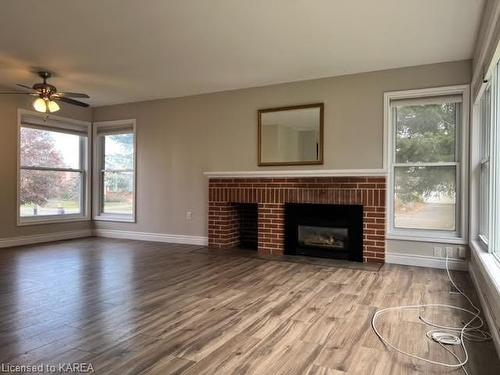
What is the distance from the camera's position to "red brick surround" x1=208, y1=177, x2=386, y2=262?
4488 millimetres

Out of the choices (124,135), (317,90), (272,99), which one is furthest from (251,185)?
(124,135)

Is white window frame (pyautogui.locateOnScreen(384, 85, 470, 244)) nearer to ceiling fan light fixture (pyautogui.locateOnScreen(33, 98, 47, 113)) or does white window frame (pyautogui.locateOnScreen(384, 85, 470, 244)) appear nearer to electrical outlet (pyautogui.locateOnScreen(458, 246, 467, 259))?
electrical outlet (pyautogui.locateOnScreen(458, 246, 467, 259))

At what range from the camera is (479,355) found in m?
2.04

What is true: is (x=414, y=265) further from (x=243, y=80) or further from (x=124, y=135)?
(x=124, y=135)

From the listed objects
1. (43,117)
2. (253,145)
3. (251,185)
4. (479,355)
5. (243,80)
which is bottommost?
(479,355)

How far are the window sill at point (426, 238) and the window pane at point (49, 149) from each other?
5.46 m

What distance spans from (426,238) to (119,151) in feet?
17.2

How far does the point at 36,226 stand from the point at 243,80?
408 centimetres

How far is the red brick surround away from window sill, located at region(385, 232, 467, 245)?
133mm

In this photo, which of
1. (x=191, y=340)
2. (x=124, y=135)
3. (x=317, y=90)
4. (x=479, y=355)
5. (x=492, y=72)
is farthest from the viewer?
(x=124, y=135)

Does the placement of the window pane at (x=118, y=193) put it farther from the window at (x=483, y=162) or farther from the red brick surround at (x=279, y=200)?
the window at (x=483, y=162)

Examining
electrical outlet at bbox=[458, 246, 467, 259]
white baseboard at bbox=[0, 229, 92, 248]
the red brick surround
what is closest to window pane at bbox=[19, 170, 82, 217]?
white baseboard at bbox=[0, 229, 92, 248]

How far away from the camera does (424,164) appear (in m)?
4.34

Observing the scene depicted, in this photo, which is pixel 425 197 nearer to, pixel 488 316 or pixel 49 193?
pixel 488 316
